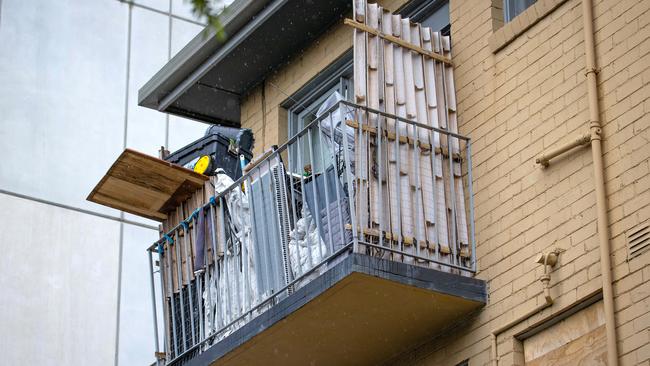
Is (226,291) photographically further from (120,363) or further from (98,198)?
(120,363)

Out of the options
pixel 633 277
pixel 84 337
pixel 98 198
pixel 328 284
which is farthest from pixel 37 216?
pixel 633 277

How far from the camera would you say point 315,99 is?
13.6 meters

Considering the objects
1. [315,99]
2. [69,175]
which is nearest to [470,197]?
[315,99]

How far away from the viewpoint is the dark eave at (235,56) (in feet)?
43.2

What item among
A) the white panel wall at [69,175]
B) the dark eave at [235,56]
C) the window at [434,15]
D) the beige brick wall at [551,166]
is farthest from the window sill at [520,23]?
the white panel wall at [69,175]

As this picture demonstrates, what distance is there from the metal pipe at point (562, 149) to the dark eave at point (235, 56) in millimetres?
3795

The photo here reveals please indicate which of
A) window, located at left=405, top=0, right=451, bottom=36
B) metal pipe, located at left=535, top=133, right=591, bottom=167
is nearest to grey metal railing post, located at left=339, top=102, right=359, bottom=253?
metal pipe, located at left=535, top=133, right=591, bottom=167

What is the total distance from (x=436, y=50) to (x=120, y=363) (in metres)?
14.4

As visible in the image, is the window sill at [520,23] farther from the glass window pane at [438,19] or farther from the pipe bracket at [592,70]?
the glass window pane at [438,19]

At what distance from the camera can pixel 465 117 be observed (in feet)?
35.6

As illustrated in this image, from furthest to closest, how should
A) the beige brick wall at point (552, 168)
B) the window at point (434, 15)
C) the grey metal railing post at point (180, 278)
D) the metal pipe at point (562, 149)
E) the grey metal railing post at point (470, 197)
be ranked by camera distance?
the window at point (434, 15), the grey metal railing post at point (180, 278), the grey metal railing post at point (470, 197), the metal pipe at point (562, 149), the beige brick wall at point (552, 168)

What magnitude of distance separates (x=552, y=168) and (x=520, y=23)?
4.32 feet

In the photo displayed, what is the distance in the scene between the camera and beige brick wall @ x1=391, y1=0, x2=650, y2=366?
8.96 meters

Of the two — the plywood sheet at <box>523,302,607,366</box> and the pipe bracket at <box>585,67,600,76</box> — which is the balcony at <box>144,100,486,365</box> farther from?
the pipe bracket at <box>585,67,600,76</box>
